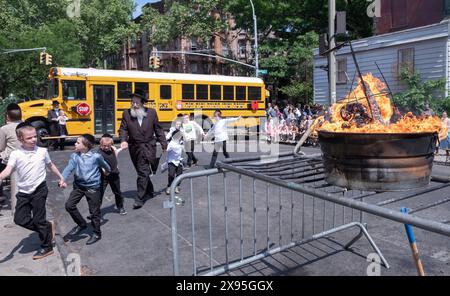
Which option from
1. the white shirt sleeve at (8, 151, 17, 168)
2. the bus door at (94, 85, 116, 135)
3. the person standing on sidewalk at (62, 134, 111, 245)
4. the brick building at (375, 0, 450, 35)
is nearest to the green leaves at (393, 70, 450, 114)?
the brick building at (375, 0, 450, 35)

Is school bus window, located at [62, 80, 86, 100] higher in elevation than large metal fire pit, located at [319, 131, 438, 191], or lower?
higher

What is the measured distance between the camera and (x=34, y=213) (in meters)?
4.95

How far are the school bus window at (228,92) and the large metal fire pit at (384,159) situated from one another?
18.7 metres

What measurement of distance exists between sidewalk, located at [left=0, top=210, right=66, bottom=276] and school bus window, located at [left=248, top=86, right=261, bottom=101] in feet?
56.8

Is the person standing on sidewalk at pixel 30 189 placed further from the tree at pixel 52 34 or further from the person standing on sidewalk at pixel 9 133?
the tree at pixel 52 34

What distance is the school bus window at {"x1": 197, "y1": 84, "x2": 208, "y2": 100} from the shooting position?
2050 centimetres

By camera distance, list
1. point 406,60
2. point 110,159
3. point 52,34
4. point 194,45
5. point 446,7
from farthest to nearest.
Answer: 1. point 194,45
2. point 52,34
3. point 406,60
4. point 446,7
5. point 110,159

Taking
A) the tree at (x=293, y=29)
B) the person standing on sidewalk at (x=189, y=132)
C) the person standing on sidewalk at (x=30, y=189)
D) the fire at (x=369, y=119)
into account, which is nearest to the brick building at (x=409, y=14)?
the tree at (x=293, y=29)

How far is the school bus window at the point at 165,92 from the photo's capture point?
19.2 m

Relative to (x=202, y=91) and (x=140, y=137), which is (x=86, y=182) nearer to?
(x=140, y=137)

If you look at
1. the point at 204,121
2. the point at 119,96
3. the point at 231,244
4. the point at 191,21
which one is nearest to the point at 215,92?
the point at 204,121

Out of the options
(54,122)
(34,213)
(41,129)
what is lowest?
(34,213)

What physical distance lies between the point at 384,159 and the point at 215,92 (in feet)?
61.2

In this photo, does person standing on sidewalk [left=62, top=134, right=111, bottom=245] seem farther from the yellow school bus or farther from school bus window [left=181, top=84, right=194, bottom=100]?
school bus window [left=181, top=84, right=194, bottom=100]
